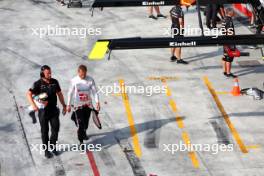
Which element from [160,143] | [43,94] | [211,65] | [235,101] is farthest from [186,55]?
[43,94]

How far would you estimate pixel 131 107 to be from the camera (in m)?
15.0

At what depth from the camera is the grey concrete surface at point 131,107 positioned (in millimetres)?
12461

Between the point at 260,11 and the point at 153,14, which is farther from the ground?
the point at 260,11

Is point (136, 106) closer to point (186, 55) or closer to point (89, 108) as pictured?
point (89, 108)

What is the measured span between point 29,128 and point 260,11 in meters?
5.77

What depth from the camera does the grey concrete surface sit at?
491 inches

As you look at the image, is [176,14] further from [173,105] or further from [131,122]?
[131,122]

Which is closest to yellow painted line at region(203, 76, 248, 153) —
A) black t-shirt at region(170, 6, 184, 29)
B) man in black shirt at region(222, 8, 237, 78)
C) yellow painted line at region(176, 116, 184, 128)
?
man in black shirt at region(222, 8, 237, 78)

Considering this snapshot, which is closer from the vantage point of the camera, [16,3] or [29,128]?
[29,128]

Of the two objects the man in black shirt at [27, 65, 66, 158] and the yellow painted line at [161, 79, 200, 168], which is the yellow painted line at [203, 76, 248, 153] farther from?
the man in black shirt at [27, 65, 66, 158]

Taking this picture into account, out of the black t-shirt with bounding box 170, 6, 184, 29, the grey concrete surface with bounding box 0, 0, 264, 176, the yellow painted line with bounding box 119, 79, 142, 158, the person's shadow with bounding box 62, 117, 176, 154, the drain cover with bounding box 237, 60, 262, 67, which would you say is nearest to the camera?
the grey concrete surface with bounding box 0, 0, 264, 176

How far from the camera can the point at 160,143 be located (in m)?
13.3

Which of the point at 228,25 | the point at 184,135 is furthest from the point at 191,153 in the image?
the point at 228,25

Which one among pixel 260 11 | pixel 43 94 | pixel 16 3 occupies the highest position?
pixel 260 11
